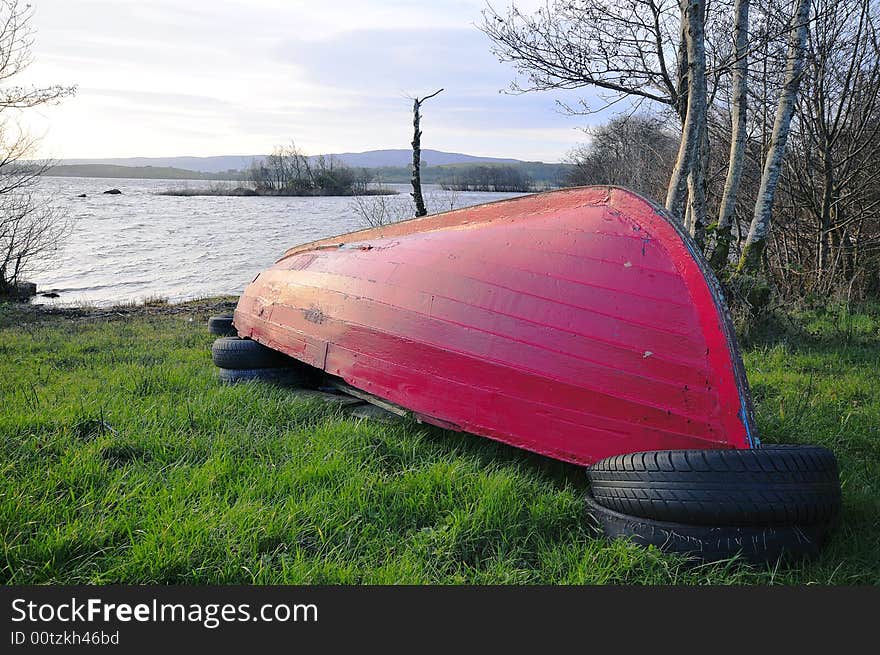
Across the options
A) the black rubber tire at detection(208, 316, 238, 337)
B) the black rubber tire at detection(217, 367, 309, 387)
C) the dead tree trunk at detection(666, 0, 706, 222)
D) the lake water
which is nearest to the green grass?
the black rubber tire at detection(217, 367, 309, 387)

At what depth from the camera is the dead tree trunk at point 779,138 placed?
265 inches

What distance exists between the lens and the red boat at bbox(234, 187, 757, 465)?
2.82 m

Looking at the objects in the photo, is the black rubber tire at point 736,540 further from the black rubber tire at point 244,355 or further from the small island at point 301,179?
the small island at point 301,179

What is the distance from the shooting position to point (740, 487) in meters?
2.39

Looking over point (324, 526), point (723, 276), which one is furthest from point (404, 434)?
point (723, 276)

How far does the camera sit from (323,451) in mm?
3518

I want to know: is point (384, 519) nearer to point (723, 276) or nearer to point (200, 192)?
point (723, 276)

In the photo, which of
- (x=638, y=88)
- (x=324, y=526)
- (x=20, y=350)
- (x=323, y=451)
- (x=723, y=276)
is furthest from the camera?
(x=638, y=88)

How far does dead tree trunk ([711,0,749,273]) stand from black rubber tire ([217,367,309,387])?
14.2ft

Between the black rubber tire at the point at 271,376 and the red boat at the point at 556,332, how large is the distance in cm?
88

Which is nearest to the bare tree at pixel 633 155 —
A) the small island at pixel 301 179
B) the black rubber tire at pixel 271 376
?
the black rubber tire at pixel 271 376

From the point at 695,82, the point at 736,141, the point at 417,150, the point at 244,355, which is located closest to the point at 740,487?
the point at 244,355

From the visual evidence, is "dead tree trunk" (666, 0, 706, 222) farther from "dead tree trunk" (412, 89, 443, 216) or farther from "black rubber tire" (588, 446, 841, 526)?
"dead tree trunk" (412, 89, 443, 216)

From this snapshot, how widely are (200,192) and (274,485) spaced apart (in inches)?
3339
